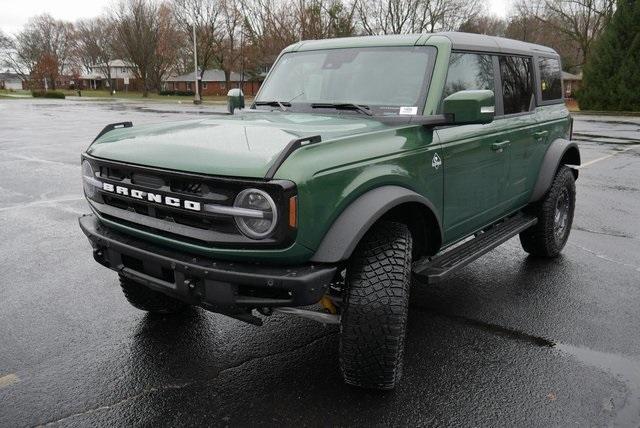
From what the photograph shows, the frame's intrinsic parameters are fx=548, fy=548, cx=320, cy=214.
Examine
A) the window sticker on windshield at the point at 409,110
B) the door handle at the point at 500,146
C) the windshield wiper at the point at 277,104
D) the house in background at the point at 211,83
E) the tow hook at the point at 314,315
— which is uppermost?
the house in background at the point at 211,83

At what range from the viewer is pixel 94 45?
8962cm

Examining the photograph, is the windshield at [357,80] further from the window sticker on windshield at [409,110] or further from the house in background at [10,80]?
the house in background at [10,80]

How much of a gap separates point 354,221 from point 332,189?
0.65 feet

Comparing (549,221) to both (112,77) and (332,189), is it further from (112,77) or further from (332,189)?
(112,77)

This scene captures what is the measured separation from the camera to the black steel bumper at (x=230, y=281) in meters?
2.57

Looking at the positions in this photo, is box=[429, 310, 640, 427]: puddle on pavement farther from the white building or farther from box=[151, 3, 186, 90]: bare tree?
the white building

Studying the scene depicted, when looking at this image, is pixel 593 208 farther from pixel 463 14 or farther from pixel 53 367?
pixel 463 14

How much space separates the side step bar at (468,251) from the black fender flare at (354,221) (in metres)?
0.62

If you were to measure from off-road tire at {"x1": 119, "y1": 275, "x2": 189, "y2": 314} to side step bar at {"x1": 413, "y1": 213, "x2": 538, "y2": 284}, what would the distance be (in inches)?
71.1

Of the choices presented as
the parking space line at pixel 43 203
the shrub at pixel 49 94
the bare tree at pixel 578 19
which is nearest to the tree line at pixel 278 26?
the bare tree at pixel 578 19

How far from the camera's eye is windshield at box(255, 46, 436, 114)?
3.69 meters

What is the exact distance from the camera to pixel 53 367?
3.39 m

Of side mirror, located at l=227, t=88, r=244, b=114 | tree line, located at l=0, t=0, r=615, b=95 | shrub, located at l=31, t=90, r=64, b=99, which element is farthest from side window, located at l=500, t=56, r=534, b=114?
shrub, located at l=31, t=90, r=64, b=99

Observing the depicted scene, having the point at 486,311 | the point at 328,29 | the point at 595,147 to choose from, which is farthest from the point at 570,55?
the point at 486,311
